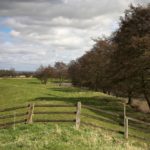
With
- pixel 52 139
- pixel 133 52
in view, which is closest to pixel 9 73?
pixel 133 52

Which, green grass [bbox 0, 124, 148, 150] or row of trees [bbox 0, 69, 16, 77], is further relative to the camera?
row of trees [bbox 0, 69, 16, 77]

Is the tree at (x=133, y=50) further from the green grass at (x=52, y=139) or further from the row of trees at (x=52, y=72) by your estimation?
the row of trees at (x=52, y=72)

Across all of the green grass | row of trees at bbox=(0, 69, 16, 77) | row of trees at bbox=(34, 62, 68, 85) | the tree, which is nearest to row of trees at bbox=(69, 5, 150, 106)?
the tree

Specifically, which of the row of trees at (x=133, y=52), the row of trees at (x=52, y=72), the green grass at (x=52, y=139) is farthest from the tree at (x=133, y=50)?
the row of trees at (x=52, y=72)

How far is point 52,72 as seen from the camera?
4938 inches

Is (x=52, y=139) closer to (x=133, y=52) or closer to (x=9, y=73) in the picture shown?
(x=133, y=52)

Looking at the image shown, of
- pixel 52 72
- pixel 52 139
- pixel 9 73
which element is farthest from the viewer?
pixel 9 73

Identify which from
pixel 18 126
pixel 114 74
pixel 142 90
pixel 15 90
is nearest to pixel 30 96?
pixel 15 90

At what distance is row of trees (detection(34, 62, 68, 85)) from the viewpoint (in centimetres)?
11929

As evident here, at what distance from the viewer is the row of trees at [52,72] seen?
119287mm

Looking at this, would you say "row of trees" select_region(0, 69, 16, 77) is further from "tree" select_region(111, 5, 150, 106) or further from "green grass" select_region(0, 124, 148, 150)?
"green grass" select_region(0, 124, 148, 150)

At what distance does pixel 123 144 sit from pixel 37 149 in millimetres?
Answer: 5430

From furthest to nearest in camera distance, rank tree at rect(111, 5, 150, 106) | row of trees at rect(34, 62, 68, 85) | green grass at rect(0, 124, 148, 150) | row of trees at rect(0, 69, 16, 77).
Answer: row of trees at rect(0, 69, 16, 77) → row of trees at rect(34, 62, 68, 85) → tree at rect(111, 5, 150, 106) → green grass at rect(0, 124, 148, 150)

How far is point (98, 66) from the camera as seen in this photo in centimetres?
7269
